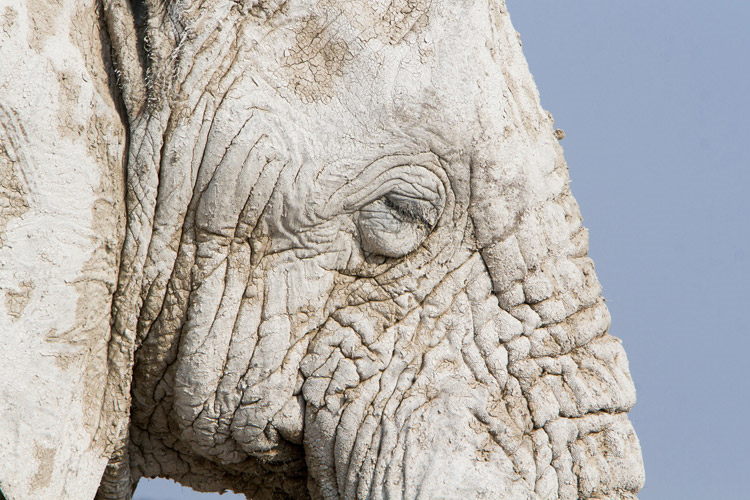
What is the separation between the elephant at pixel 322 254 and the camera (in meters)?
2.88

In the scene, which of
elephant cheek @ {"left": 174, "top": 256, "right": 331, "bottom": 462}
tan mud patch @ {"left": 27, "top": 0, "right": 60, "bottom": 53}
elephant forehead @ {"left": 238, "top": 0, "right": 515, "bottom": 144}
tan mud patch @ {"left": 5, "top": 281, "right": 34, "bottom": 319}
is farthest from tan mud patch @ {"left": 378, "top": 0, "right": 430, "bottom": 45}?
tan mud patch @ {"left": 5, "top": 281, "right": 34, "bottom": 319}

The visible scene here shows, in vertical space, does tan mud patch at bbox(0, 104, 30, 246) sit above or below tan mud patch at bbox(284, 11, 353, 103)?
below

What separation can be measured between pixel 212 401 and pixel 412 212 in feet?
2.02

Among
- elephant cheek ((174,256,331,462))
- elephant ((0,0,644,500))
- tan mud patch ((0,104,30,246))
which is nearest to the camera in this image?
tan mud patch ((0,104,30,246))

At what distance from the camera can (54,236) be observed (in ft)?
9.09

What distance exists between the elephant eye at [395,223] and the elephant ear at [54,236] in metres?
0.52

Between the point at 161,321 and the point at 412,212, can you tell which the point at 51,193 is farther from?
the point at 412,212

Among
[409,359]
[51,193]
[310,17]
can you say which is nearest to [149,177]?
[51,193]

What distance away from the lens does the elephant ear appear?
2725mm

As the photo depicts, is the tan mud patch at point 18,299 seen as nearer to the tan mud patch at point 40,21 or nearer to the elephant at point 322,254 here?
the elephant at point 322,254

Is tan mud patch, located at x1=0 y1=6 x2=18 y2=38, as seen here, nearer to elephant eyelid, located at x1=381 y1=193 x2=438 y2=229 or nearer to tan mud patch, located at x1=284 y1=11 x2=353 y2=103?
tan mud patch, located at x1=284 y1=11 x2=353 y2=103

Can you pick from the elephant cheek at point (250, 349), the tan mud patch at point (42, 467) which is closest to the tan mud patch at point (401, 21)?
the elephant cheek at point (250, 349)

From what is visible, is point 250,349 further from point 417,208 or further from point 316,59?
point 316,59

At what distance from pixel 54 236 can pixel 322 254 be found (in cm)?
57
